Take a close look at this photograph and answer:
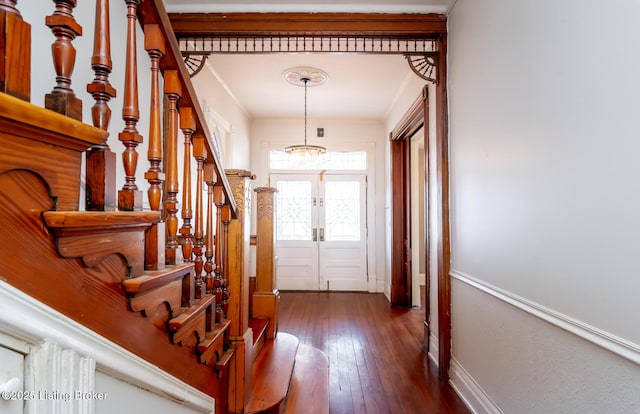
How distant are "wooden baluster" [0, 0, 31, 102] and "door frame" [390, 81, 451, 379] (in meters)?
Answer: 2.40

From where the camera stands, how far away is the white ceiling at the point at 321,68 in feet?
8.23

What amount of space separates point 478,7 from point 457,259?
167 centimetres

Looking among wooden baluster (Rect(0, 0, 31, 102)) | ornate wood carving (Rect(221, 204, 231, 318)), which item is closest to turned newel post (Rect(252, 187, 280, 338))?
ornate wood carving (Rect(221, 204, 231, 318))

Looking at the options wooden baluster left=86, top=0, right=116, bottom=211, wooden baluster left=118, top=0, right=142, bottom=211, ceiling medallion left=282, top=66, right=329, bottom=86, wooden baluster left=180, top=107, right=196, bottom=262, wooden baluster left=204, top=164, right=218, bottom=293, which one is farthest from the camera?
ceiling medallion left=282, top=66, right=329, bottom=86

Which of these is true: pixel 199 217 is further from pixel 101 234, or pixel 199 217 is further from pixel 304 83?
pixel 304 83

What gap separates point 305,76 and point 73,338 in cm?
359

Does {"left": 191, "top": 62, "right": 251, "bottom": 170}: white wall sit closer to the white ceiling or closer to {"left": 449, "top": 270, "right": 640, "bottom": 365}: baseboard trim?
the white ceiling

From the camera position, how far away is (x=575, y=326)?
1.19 meters

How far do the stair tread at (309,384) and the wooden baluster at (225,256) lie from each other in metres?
0.86

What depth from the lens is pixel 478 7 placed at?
2.00 metres

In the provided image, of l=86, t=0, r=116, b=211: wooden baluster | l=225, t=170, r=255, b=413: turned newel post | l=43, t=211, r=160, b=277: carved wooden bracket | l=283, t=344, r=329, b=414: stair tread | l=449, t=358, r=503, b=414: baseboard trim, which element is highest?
l=86, t=0, r=116, b=211: wooden baluster

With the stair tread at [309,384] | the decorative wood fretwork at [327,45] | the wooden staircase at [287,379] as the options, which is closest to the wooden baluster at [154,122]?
the wooden staircase at [287,379]

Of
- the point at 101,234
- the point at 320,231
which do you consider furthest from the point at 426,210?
the point at 101,234

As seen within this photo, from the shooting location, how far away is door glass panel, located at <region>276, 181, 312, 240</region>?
17.7 ft
